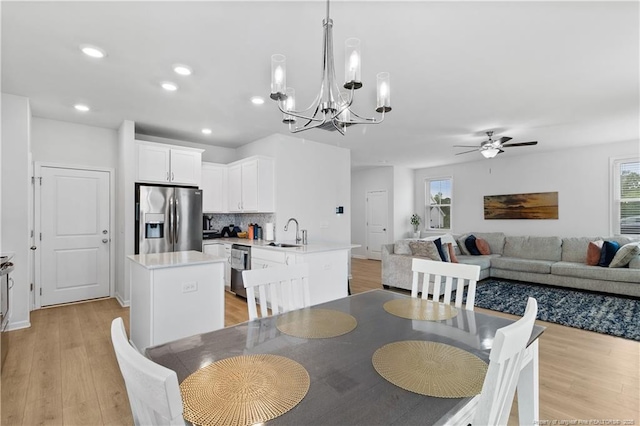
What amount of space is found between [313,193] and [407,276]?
6.92 ft

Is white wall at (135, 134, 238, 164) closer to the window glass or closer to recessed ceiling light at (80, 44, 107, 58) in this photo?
recessed ceiling light at (80, 44, 107, 58)

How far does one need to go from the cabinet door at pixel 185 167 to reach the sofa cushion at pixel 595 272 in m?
6.12

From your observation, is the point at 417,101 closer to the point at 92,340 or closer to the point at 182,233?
the point at 182,233

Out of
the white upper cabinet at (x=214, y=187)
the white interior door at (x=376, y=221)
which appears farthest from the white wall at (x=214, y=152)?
the white interior door at (x=376, y=221)

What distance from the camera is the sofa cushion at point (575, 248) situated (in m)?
5.38

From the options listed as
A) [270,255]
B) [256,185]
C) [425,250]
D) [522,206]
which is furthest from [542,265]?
[256,185]

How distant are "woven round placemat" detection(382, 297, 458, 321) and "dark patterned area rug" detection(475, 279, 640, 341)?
2774 mm

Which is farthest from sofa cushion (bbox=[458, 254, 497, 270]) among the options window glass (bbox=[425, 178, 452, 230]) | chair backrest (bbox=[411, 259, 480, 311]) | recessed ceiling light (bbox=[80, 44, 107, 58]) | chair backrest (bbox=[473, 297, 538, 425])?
recessed ceiling light (bbox=[80, 44, 107, 58])

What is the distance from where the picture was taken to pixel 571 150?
6027 mm

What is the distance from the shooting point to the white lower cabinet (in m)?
3.71

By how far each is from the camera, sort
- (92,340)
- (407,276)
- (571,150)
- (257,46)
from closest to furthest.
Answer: (257,46)
(92,340)
(407,276)
(571,150)

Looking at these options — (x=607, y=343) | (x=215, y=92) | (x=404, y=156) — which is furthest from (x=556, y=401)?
(x=404, y=156)

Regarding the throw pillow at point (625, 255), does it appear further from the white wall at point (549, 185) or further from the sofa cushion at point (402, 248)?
the sofa cushion at point (402, 248)

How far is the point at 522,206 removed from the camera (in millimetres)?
6648
